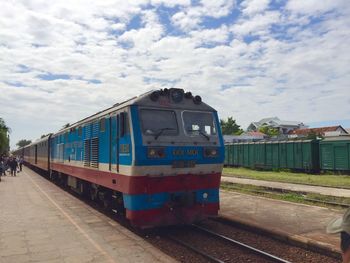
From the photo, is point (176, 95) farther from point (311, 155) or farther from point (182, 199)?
point (311, 155)

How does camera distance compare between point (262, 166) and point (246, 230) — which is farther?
point (262, 166)

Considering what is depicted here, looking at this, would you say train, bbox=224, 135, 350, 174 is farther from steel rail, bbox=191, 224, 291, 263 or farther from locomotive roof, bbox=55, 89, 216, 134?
steel rail, bbox=191, 224, 291, 263

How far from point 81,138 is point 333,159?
18.7 metres

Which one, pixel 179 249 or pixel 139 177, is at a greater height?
pixel 139 177

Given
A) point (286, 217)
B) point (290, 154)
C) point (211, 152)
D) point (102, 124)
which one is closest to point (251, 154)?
point (290, 154)

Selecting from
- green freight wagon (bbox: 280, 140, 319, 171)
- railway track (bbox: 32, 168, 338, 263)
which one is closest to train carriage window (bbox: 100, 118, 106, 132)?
railway track (bbox: 32, 168, 338, 263)

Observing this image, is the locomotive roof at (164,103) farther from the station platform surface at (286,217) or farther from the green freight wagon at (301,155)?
the green freight wagon at (301,155)

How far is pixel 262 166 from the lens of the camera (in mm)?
32688

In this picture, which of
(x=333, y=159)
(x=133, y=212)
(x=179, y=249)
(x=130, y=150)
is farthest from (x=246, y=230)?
(x=333, y=159)

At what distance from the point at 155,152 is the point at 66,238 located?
275cm

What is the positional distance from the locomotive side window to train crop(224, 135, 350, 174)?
62.9 feet

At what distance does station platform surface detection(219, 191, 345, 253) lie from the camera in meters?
7.77

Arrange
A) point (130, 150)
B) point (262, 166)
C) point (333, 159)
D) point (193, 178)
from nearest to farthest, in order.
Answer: point (130, 150), point (193, 178), point (333, 159), point (262, 166)

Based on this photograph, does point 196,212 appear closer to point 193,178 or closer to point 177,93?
point 193,178
